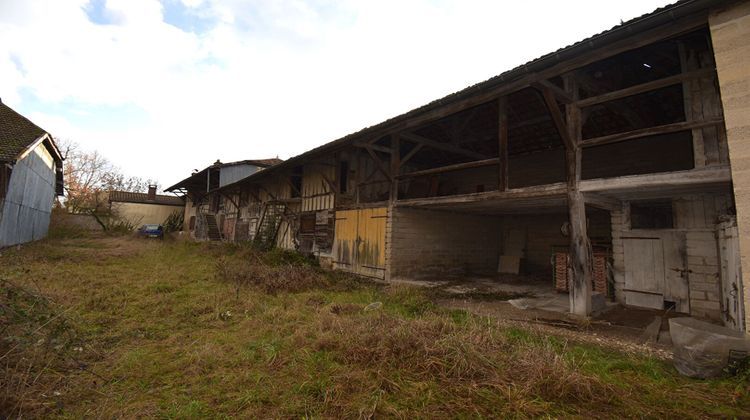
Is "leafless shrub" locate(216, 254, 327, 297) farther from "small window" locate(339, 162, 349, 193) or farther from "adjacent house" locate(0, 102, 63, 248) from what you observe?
"adjacent house" locate(0, 102, 63, 248)

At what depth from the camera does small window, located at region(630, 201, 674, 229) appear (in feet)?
24.0

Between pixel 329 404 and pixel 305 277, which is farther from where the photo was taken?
pixel 305 277

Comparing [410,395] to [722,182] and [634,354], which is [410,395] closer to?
[634,354]

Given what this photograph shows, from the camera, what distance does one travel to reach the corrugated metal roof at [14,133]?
1130cm

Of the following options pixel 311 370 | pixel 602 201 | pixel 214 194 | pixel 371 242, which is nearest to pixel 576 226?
pixel 602 201

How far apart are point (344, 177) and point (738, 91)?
9.92 m

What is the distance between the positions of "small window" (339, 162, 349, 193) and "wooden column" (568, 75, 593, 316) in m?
7.41

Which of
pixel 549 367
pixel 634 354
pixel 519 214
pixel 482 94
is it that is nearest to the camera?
pixel 549 367

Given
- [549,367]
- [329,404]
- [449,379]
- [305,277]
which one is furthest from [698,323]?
[305,277]

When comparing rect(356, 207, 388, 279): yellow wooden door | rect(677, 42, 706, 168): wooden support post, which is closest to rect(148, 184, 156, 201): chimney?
rect(356, 207, 388, 279): yellow wooden door

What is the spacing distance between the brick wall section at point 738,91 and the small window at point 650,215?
12.1 feet

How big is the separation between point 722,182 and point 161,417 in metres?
7.56

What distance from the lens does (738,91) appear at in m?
4.09

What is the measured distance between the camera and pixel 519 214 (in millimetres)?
12633
